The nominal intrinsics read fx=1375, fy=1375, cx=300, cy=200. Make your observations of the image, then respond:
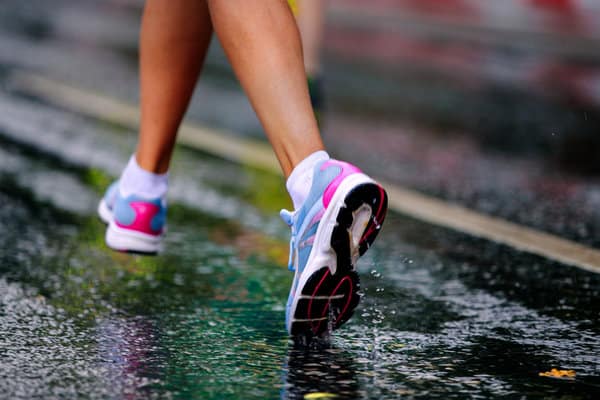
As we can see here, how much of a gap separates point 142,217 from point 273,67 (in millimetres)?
764

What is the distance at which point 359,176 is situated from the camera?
9.06ft

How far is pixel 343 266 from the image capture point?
2.80 meters

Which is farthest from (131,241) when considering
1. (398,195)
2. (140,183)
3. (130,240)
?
(398,195)

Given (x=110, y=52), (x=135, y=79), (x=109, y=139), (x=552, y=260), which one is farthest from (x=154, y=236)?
→ (x=110, y=52)

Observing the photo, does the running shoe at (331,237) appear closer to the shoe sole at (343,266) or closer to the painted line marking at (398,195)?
the shoe sole at (343,266)

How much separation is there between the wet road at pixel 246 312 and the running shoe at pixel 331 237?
0.10 metres

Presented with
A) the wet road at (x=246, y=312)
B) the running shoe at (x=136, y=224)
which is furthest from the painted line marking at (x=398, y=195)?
the running shoe at (x=136, y=224)

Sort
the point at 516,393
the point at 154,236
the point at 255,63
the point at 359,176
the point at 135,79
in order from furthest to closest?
the point at 135,79
the point at 154,236
the point at 255,63
the point at 359,176
the point at 516,393

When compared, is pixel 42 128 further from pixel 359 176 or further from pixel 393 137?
pixel 359 176

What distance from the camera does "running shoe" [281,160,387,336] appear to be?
2750 mm

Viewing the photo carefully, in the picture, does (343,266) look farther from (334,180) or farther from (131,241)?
(131,241)

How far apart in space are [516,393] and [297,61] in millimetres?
863

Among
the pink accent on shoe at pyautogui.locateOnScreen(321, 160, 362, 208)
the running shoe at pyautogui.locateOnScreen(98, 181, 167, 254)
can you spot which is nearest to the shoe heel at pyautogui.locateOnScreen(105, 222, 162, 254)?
the running shoe at pyautogui.locateOnScreen(98, 181, 167, 254)

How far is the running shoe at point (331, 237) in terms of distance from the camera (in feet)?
9.02
